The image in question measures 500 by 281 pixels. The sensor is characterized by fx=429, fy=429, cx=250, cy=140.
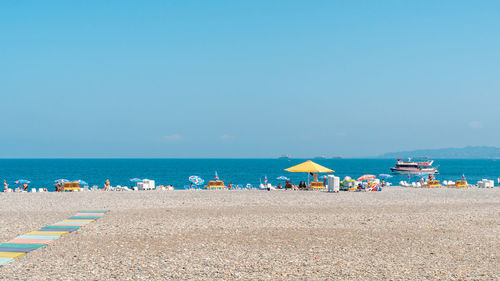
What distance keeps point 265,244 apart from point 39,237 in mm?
5986

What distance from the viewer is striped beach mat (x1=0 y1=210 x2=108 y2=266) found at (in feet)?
31.3

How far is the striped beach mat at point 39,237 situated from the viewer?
9.55 meters

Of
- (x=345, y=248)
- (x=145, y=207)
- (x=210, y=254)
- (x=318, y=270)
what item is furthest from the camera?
(x=145, y=207)

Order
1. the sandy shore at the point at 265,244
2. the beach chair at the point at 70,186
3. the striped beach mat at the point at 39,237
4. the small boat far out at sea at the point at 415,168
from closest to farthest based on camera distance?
the sandy shore at the point at 265,244
the striped beach mat at the point at 39,237
the beach chair at the point at 70,186
the small boat far out at sea at the point at 415,168

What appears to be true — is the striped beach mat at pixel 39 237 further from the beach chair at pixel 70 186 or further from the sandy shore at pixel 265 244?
the beach chair at pixel 70 186

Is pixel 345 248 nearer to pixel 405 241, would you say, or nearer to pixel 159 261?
pixel 405 241

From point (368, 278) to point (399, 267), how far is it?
110cm

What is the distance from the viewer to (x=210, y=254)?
9.59 meters

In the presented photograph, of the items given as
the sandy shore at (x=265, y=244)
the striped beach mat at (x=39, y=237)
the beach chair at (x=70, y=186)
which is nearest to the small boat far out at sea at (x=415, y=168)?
the beach chair at (x=70, y=186)

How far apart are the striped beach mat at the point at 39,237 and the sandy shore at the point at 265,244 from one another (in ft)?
1.01

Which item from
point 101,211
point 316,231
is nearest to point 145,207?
point 101,211

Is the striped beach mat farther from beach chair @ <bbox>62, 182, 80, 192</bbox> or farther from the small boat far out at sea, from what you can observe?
the small boat far out at sea

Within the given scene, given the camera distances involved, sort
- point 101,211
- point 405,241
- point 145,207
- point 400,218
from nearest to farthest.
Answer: point 405,241, point 400,218, point 101,211, point 145,207

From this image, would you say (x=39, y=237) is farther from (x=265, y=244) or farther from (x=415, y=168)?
(x=415, y=168)
